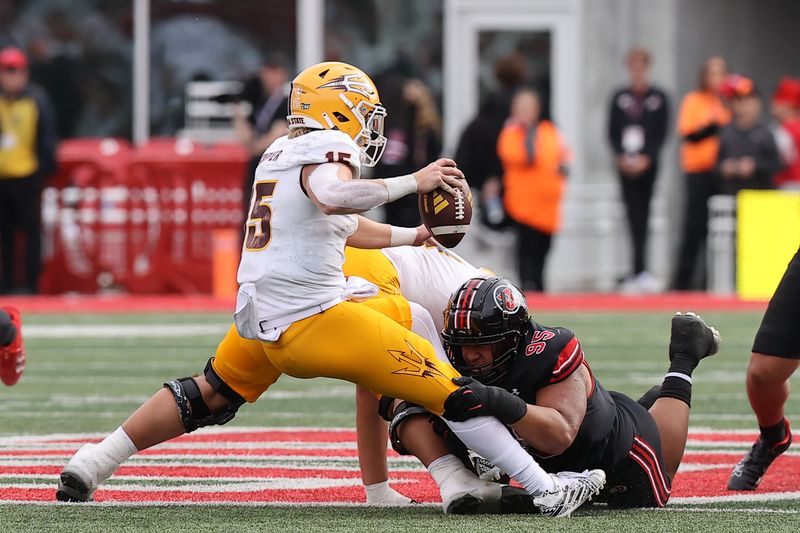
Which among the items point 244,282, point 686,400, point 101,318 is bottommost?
point 101,318

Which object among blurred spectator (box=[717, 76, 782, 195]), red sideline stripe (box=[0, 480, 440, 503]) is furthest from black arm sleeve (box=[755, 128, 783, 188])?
red sideline stripe (box=[0, 480, 440, 503])

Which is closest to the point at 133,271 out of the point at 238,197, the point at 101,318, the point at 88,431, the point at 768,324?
the point at 238,197

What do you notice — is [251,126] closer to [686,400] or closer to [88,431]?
[88,431]

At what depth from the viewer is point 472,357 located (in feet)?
18.5

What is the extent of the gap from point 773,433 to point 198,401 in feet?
6.68

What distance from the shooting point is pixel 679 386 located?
20.5ft

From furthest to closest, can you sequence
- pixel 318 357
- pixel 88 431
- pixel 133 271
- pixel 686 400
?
pixel 133 271 < pixel 88 431 < pixel 686 400 < pixel 318 357

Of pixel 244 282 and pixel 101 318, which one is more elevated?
pixel 244 282

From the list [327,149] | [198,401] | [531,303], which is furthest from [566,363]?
[531,303]

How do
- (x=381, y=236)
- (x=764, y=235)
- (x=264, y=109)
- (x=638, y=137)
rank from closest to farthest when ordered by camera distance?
(x=381, y=236)
(x=264, y=109)
(x=764, y=235)
(x=638, y=137)

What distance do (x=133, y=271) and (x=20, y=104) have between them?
2136mm

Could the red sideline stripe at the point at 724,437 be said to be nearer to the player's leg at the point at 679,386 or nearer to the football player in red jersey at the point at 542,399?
the player's leg at the point at 679,386

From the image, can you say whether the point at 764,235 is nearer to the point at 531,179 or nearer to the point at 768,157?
the point at 768,157

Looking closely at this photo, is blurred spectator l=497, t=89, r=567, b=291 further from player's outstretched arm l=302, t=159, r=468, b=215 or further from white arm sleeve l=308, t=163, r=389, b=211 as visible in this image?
white arm sleeve l=308, t=163, r=389, b=211
